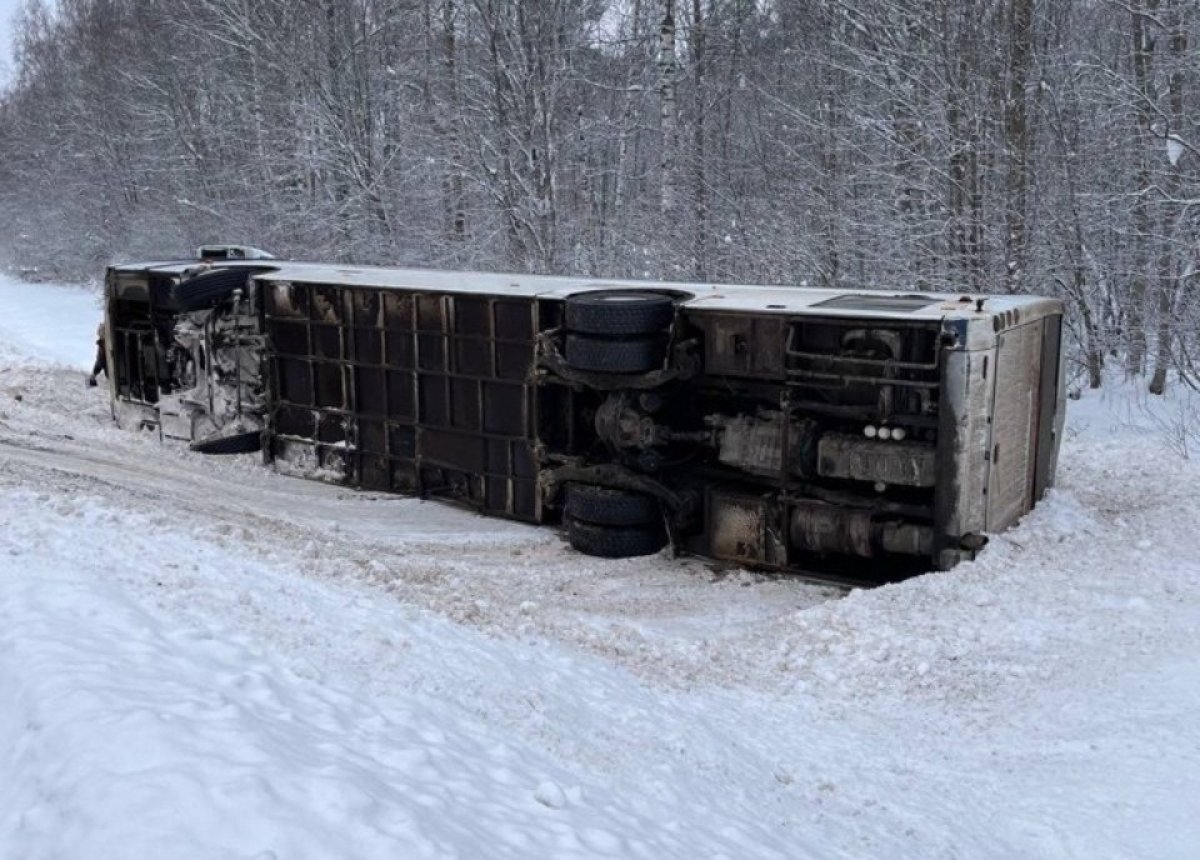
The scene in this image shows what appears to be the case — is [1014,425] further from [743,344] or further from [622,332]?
[622,332]

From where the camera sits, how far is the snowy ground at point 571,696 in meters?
3.41

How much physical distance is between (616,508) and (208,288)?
5.88 metres

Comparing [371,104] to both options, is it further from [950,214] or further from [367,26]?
[950,214]

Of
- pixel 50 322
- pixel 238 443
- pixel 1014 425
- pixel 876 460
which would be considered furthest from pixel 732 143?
pixel 50 322

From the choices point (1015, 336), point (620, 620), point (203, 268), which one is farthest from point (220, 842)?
point (203, 268)

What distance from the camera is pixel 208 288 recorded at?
12188 millimetres

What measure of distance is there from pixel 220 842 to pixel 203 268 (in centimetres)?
1047

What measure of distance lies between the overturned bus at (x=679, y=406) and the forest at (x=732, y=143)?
279 inches

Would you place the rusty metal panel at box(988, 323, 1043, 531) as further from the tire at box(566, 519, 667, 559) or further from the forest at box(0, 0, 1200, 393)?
the forest at box(0, 0, 1200, 393)

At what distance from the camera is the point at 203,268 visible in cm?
1248

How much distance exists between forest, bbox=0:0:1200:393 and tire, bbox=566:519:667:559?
841 cm

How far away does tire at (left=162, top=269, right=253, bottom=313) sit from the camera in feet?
39.8

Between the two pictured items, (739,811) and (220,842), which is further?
(739,811)

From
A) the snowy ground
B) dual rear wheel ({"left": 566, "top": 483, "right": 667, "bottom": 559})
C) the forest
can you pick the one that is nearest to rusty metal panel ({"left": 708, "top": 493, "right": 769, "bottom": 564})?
the snowy ground
